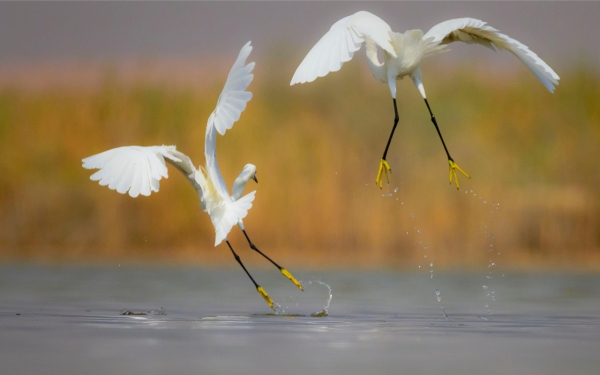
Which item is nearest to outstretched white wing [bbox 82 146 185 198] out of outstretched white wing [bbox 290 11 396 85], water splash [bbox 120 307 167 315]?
water splash [bbox 120 307 167 315]

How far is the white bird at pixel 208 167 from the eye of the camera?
30.0 feet

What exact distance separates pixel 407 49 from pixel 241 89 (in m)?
1.80

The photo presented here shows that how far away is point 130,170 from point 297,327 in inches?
80.2

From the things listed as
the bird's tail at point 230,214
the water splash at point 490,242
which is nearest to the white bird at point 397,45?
the bird's tail at point 230,214

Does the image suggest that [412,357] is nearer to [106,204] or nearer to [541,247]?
[541,247]

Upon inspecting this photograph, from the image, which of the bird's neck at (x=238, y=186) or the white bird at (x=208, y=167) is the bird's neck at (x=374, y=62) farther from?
the bird's neck at (x=238, y=186)

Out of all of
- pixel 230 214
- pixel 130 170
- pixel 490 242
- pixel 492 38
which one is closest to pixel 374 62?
pixel 492 38

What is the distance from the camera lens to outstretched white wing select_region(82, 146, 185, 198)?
9.10 m

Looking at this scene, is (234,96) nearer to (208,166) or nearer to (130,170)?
(208,166)

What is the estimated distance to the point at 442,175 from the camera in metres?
18.6

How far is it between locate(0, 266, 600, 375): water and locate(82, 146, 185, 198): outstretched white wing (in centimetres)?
123

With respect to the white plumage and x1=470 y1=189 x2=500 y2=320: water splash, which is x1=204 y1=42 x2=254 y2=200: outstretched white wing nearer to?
the white plumage

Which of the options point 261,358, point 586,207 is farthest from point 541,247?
point 261,358

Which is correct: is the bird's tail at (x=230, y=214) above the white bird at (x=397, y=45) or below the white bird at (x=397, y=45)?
below
